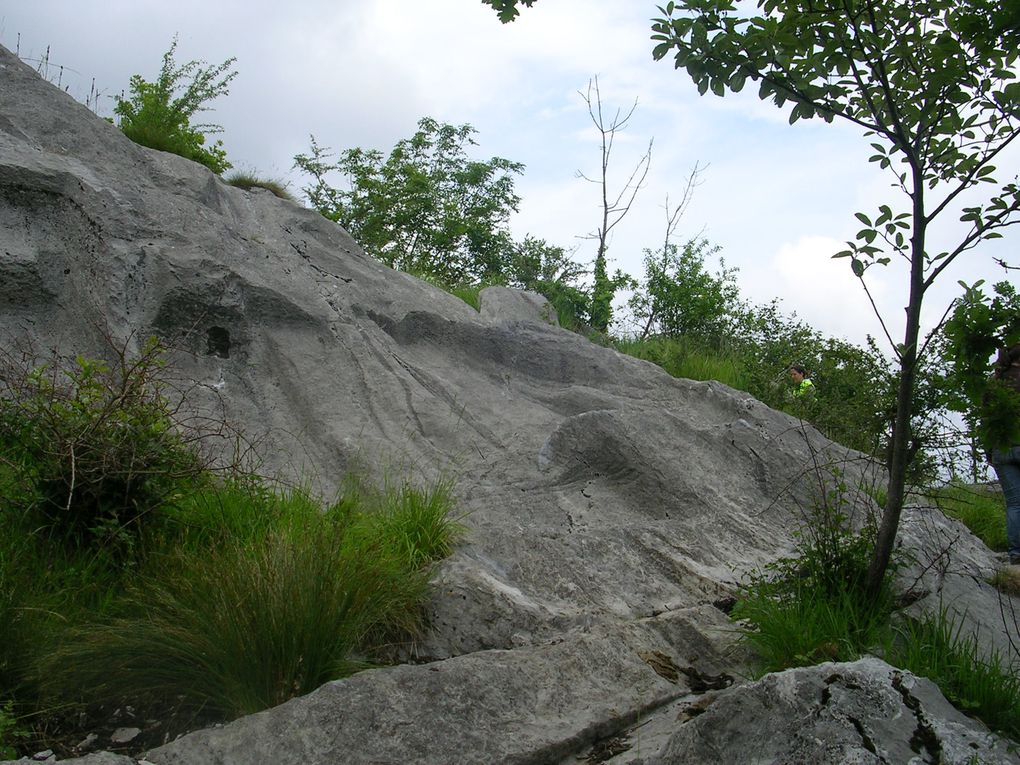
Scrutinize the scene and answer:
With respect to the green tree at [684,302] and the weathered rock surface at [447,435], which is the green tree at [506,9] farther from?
the green tree at [684,302]

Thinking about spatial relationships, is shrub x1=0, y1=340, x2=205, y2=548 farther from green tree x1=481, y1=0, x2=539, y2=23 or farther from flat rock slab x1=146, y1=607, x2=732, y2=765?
green tree x1=481, y1=0, x2=539, y2=23

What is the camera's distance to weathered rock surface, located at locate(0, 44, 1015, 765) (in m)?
3.62

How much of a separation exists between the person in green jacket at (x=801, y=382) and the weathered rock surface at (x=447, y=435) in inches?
78.0

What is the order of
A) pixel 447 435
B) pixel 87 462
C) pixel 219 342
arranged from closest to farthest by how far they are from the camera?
pixel 87 462 < pixel 219 342 < pixel 447 435

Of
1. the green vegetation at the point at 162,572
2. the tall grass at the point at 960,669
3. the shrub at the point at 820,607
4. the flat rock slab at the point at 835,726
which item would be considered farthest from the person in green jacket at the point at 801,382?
the flat rock slab at the point at 835,726

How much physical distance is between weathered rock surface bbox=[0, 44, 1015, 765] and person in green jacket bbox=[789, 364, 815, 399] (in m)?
1.98

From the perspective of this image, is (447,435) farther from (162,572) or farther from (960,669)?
(960,669)

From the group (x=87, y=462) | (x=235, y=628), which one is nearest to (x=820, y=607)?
(x=235, y=628)

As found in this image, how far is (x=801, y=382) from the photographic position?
10.3m

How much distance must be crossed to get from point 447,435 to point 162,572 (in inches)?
121

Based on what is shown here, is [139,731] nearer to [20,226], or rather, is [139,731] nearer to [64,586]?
[64,586]

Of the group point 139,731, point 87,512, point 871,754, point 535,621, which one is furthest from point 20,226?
point 871,754

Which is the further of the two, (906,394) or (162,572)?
(162,572)

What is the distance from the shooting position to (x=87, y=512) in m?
4.30
